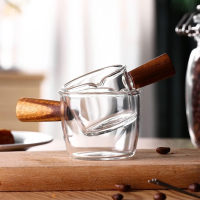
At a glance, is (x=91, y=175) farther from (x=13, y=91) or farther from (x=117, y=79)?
(x=13, y=91)

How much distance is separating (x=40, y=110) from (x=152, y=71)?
0.84 ft

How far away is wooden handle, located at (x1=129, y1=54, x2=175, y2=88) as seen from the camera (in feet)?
2.77

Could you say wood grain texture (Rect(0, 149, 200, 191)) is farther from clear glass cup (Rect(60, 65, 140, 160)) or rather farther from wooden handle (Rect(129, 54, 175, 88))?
wooden handle (Rect(129, 54, 175, 88))

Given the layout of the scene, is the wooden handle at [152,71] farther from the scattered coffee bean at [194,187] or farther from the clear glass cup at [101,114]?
the scattered coffee bean at [194,187]

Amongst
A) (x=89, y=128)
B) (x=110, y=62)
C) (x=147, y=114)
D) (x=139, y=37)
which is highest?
(x=139, y=37)

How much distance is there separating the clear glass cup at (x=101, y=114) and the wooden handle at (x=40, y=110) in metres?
0.06

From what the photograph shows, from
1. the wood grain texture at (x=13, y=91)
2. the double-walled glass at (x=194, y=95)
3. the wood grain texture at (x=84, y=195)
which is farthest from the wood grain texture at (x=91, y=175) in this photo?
the wood grain texture at (x=13, y=91)

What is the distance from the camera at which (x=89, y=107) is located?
31.4 inches

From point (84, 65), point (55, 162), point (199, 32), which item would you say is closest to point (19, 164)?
point (55, 162)

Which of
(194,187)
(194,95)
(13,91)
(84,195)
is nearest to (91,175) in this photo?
(84,195)

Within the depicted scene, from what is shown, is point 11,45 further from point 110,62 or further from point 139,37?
point 139,37

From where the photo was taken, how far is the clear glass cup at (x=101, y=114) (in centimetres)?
80

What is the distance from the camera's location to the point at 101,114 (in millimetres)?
794

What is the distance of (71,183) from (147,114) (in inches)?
108
